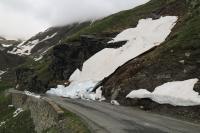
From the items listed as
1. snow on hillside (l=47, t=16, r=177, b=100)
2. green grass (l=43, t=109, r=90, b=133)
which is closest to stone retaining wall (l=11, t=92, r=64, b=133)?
green grass (l=43, t=109, r=90, b=133)

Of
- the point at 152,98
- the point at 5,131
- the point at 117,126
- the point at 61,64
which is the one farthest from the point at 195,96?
the point at 61,64

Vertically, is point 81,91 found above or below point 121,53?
below

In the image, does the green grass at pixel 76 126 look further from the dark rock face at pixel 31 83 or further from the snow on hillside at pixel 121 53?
the dark rock face at pixel 31 83

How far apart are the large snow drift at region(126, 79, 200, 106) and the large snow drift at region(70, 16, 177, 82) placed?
2286cm

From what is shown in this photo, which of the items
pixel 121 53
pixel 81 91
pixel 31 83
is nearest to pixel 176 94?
pixel 81 91

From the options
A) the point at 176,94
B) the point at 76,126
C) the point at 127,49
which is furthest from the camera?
the point at 127,49

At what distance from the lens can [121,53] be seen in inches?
2911

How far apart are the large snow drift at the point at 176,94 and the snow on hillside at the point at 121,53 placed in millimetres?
22856

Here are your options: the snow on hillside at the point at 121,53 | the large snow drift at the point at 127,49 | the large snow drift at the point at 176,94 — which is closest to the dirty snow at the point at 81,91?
the snow on hillside at the point at 121,53

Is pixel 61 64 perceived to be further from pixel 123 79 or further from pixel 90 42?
pixel 123 79

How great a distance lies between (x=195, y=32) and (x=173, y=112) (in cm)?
1805

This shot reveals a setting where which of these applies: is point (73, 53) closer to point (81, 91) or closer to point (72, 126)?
point (81, 91)

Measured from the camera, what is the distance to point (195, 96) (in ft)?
120

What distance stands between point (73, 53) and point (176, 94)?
6081cm
